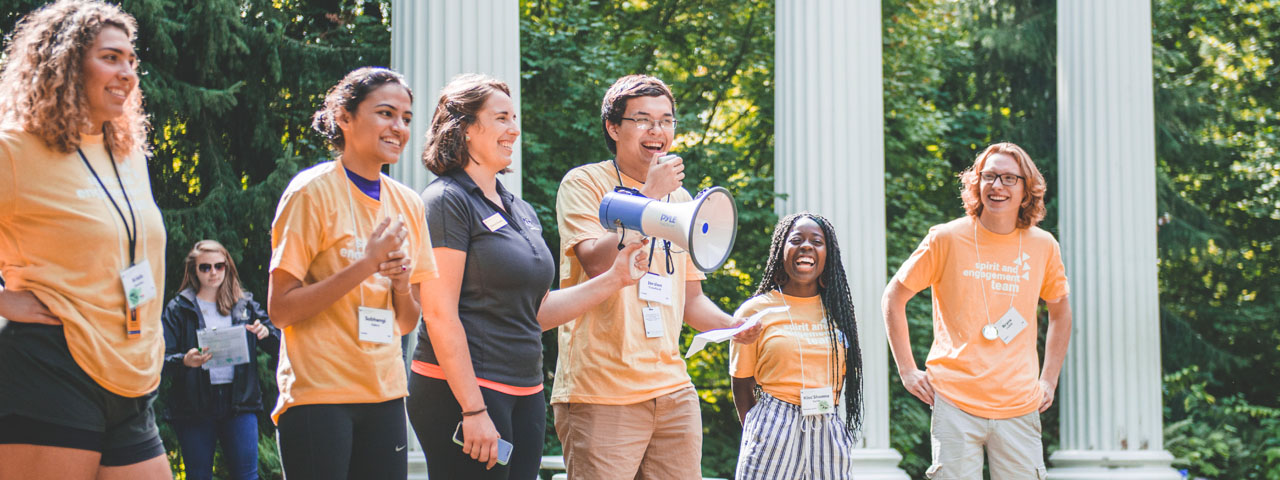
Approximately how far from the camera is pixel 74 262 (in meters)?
2.46

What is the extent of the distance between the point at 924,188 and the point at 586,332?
11.1m

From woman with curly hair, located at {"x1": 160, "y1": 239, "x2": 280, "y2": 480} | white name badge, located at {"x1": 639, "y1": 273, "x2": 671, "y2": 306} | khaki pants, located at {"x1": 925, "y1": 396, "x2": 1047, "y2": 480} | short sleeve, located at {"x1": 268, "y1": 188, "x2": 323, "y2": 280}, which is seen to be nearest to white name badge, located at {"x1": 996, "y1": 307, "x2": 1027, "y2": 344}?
khaki pants, located at {"x1": 925, "y1": 396, "x2": 1047, "y2": 480}

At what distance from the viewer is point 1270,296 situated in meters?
13.6

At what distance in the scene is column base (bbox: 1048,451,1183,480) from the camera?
725cm

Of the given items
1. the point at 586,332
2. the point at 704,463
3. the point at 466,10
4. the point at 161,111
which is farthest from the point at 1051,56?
the point at 586,332

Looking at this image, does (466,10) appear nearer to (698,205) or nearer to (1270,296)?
(698,205)

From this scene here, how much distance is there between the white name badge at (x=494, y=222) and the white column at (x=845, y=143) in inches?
164

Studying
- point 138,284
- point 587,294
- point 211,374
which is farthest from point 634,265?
point 211,374

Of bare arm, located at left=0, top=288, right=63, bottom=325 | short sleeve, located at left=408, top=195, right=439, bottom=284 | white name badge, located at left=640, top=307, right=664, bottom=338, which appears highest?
short sleeve, located at left=408, top=195, right=439, bottom=284

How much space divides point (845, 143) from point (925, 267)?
2.27 m

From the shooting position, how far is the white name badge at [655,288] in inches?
143

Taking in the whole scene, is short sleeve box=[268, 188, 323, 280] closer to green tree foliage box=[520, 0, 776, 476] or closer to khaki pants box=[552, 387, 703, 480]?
khaki pants box=[552, 387, 703, 480]

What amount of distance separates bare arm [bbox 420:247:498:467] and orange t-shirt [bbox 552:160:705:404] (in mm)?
634

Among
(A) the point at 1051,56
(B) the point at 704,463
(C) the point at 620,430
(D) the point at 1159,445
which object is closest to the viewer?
(C) the point at 620,430
